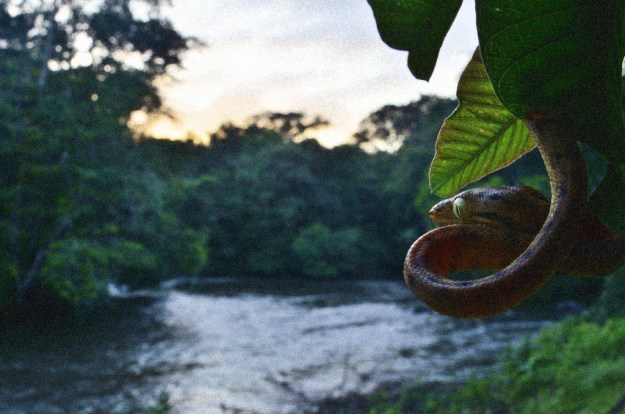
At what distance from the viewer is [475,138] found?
56 cm

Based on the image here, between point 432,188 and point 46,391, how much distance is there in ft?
24.5

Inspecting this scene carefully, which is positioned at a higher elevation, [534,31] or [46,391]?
[534,31]

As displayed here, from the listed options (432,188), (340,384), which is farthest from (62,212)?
(432,188)

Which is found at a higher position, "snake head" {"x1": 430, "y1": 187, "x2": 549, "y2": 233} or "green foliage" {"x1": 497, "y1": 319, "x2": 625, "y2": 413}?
"snake head" {"x1": 430, "y1": 187, "x2": 549, "y2": 233}

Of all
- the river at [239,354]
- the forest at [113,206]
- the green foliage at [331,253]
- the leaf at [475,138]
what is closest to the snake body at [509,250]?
the leaf at [475,138]

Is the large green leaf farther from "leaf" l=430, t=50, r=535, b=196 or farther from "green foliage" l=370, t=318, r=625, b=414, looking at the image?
"green foliage" l=370, t=318, r=625, b=414

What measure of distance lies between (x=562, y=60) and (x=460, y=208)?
127 millimetres

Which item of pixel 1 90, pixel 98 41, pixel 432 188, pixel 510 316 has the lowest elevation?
pixel 510 316

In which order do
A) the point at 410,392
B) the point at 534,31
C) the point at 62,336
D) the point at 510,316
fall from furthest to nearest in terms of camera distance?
the point at 510,316 → the point at 62,336 → the point at 410,392 → the point at 534,31

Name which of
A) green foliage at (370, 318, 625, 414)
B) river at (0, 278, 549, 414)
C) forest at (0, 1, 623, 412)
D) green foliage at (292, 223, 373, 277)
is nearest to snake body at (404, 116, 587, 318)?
green foliage at (370, 318, 625, 414)

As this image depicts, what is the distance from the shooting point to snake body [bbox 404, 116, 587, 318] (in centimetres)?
35

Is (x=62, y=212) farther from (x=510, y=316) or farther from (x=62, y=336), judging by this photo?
(x=510, y=316)

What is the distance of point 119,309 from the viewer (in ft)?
39.9

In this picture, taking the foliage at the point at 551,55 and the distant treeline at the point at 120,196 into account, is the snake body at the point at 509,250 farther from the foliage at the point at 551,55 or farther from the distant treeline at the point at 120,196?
the distant treeline at the point at 120,196
